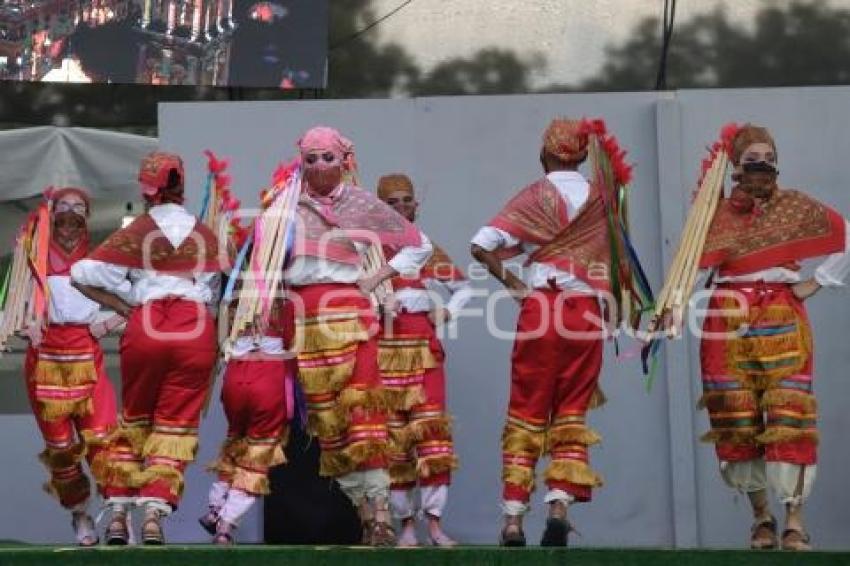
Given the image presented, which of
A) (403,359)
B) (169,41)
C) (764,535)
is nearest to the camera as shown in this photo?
(764,535)

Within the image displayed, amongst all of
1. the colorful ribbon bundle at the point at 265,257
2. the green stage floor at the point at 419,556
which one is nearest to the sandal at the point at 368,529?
the green stage floor at the point at 419,556

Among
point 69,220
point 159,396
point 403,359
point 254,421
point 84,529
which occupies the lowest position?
point 84,529

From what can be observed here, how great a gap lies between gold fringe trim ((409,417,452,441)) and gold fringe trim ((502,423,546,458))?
1072 millimetres

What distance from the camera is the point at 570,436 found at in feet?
27.8

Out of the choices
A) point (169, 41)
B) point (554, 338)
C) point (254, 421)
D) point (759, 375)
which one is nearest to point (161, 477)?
point (254, 421)

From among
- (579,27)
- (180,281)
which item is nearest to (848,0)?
(579,27)

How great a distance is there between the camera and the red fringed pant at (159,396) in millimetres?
8617

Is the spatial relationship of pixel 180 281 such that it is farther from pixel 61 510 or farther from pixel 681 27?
pixel 681 27

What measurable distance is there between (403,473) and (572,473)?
148 cm

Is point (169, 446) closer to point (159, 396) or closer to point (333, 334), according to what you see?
point (159, 396)

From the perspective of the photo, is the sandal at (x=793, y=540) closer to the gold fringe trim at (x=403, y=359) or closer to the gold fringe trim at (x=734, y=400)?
the gold fringe trim at (x=734, y=400)

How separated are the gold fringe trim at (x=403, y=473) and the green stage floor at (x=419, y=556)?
5.83ft

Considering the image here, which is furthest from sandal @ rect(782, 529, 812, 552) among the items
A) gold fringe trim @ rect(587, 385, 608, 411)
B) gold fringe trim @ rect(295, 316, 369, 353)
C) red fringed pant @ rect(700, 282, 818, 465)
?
gold fringe trim @ rect(295, 316, 369, 353)

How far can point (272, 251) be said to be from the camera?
28.3ft
